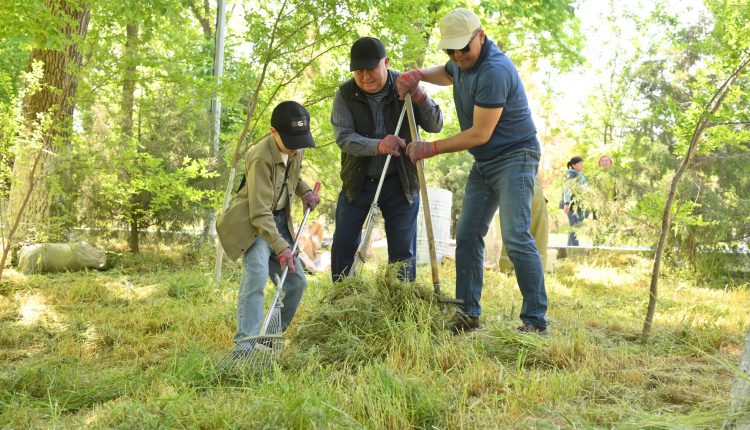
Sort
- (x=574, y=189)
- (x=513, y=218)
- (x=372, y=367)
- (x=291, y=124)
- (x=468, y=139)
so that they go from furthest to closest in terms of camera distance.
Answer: (x=574, y=189)
(x=513, y=218)
(x=468, y=139)
(x=291, y=124)
(x=372, y=367)

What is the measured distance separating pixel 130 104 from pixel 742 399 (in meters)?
8.23

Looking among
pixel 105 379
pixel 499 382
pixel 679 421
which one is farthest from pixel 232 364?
pixel 679 421

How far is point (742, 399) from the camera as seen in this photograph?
2.34m

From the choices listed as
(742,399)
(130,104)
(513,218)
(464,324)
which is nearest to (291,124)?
(513,218)

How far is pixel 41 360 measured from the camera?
4.60 metres

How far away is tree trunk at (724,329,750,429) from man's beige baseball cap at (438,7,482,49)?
2.45m

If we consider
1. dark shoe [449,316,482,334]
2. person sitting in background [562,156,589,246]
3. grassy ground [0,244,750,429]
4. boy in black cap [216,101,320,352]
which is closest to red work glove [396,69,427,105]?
boy in black cap [216,101,320,352]

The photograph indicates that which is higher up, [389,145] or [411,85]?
[411,85]

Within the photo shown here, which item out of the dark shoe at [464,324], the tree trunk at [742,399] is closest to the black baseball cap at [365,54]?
the dark shoe at [464,324]

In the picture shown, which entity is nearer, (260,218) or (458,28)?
(260,218)

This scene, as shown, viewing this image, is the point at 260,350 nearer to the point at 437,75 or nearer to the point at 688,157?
the point at 437,75

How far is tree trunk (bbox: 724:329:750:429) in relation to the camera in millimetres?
2299

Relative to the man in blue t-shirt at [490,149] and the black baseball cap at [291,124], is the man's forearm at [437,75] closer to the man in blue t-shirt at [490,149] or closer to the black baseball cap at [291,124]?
the man in blue t-shirt at [490,149]

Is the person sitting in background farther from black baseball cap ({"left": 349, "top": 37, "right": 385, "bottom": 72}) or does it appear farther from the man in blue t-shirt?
black baseball cap ({"left": 349, "top": 37, "right": 385, "bottom": 72})
